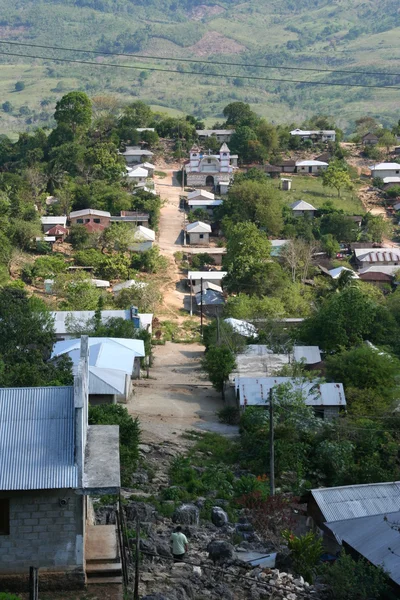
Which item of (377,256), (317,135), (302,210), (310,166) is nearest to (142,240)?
(302,210)

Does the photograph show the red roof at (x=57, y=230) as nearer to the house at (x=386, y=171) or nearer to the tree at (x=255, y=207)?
the tree at (x=255, y=207)

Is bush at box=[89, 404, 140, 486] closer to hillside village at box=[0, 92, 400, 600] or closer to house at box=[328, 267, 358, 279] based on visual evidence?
hillside village at box=[0, 92, 400, 600]

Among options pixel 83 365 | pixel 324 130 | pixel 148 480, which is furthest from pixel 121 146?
pixel 83 365

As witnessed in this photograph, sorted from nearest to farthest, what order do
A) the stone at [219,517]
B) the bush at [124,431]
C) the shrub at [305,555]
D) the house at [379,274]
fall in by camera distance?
the shrub at [305,555]
the stone at [219,517]
the bush at [124,431]
the house at [379,274]

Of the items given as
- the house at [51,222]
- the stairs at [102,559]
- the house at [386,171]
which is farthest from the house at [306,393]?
the house at [386,171]

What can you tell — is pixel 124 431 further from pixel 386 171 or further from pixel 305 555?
pixel 386 171

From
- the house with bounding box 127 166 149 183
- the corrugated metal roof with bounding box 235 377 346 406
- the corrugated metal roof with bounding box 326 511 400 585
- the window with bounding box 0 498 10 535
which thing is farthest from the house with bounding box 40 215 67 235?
the window with bounding box 0 498 10 535
